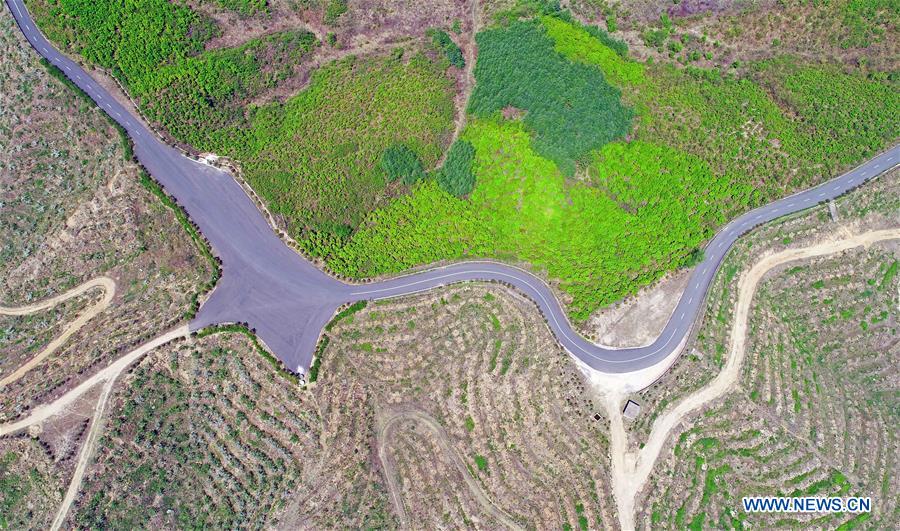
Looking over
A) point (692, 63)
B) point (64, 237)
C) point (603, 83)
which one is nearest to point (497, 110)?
point (603, 83)

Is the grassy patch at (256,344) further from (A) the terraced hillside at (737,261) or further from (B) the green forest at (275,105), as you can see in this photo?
(A) the terraced hillside at (737,261)

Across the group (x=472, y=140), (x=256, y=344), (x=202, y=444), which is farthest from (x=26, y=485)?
(x=472, y=140)

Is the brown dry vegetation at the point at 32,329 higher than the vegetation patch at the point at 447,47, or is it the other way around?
the vegetation patch at the point at 447,47

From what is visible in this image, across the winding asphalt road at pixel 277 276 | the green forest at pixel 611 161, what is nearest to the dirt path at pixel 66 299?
the winding asphalt road at pixel 277 276

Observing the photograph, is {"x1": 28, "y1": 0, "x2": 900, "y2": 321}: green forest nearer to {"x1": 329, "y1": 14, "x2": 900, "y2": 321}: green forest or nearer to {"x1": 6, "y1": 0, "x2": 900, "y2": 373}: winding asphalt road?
{"x1": 329, "y1": 14, "x2": 900, "y2": 321}: green forest

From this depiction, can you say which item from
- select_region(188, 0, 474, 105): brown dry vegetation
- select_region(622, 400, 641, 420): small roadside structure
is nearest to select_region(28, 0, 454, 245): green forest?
select_region(188, 0, 474, 105): brown dry vegetation

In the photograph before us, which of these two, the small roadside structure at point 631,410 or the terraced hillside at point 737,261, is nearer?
the small roadside structure at point 631,410
